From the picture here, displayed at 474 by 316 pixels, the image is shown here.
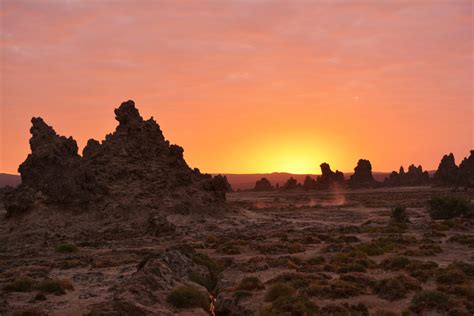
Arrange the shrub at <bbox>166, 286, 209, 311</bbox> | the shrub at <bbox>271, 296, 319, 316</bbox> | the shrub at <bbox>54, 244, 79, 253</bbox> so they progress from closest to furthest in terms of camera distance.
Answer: the shrub at <bbox>271, 296, 319, 316</bbox>, the shrub at <bbox>166, 286, 209, 311</bbox>, the shrub at <bbox>54, 244, 79, 253</bbox>

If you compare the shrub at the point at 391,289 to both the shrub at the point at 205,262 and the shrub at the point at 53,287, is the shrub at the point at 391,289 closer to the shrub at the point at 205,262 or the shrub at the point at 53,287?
the shrub at the point at 205,262

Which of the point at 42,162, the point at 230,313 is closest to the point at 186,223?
the point at 42,162

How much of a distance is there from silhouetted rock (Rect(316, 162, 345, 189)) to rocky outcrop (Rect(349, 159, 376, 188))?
454cm

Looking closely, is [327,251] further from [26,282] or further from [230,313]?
[26,282]

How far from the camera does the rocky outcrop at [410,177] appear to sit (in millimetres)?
174500

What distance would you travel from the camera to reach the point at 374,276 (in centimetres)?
2366

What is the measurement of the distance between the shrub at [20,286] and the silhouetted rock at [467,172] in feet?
361

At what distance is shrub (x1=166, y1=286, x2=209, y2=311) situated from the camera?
18250 millimetres

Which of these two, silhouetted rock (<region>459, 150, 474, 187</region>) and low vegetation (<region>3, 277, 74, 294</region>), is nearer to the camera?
low vegetation (<region>3, 277, 74, 294</region>)

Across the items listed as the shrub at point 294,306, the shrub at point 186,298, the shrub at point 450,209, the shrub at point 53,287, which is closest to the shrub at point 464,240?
the shrub at point 294,306

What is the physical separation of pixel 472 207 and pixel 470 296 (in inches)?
1631

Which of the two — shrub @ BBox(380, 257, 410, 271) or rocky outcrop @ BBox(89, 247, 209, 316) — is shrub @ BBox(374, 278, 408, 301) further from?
rocky outcrop @ BBox(89, 247, 209, 316)

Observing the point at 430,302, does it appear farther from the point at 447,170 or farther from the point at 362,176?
the point at 362,176

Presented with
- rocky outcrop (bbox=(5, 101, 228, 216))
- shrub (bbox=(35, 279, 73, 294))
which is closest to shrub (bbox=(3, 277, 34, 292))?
shrub (bbox=(35, 279, 73, 294))
